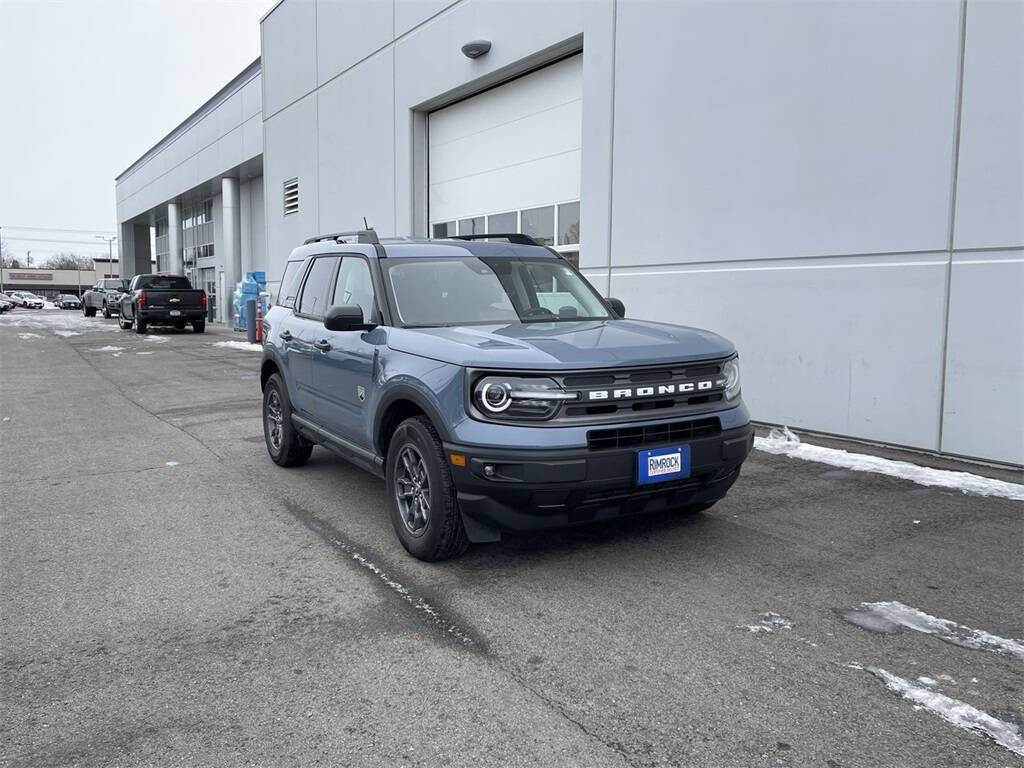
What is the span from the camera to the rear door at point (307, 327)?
6.08 metres

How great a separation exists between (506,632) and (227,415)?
740 cm

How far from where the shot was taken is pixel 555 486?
3.90 metres

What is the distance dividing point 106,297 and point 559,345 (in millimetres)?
43244

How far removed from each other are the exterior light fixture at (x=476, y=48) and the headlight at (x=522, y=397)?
1061 cm

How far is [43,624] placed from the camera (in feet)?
12.2

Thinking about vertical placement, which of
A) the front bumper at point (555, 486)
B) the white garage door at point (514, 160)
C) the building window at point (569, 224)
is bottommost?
the front bumper at point (555, 486)

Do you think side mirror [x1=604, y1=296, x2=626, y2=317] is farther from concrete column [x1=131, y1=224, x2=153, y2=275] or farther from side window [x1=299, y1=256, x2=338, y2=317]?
concrete column [x1=131, y1=224, x2=153, y2=275]

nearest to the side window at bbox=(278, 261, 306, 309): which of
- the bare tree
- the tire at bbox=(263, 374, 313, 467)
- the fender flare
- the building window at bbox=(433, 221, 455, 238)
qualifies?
the tire at bbox=(263, 374, 313, 467)

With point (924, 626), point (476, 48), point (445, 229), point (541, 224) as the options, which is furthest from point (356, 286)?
point (445, 229)

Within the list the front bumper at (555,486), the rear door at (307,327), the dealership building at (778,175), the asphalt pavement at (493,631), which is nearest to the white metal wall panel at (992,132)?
the dealership building at (778,175)

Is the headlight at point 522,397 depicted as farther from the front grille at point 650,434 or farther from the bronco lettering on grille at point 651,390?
the front grille at point 650,434

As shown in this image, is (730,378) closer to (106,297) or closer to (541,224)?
(541,224)

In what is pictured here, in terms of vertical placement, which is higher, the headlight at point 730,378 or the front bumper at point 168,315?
the headlight at point 730,378

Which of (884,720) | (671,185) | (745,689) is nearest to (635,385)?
(745,689)
